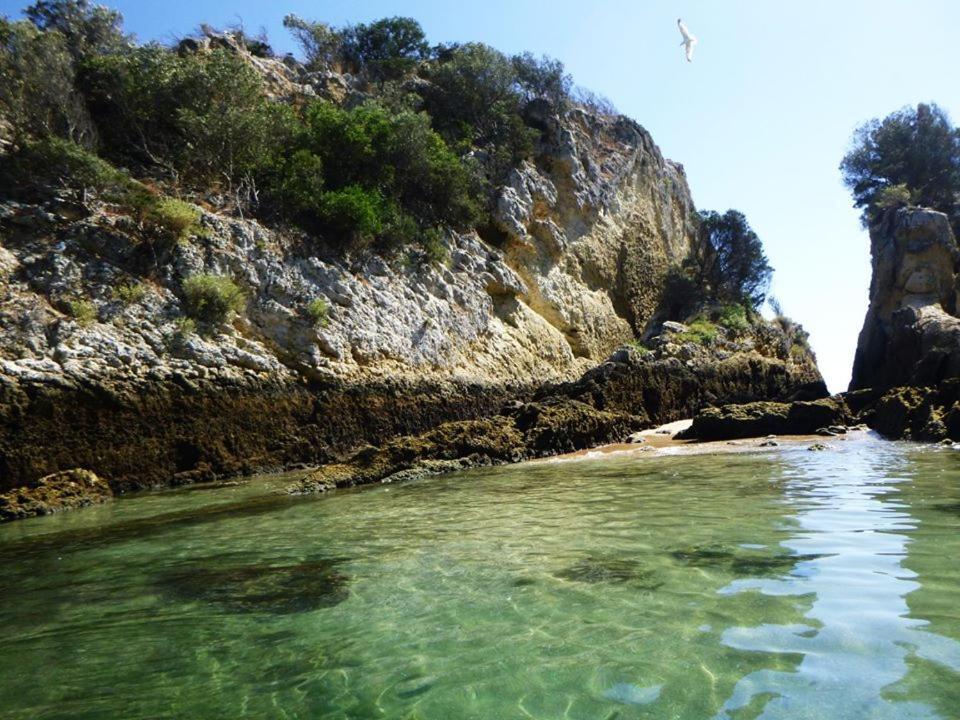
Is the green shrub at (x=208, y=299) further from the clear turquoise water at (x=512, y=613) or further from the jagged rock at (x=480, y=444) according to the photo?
the clear turquoise water at (x=512, y=613)

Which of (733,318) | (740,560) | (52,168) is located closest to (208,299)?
(52,168)

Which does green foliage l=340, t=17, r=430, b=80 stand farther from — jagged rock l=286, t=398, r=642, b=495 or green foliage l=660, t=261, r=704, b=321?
jagged rock l=286, t=398, r=642, b=495

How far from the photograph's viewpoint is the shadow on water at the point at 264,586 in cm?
445

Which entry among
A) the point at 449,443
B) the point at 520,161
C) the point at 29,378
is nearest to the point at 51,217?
the point at 29,378

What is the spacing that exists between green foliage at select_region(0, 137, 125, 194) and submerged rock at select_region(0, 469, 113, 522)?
729 cm

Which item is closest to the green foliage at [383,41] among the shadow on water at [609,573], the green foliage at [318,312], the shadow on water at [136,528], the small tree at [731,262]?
the small tree at [731,262]

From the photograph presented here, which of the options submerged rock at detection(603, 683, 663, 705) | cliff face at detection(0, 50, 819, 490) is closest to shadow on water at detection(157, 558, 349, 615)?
submerged rock at detection(603, 683, 663, 705)

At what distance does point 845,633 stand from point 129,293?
14198 millimetres

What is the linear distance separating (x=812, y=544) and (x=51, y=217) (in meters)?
15.5

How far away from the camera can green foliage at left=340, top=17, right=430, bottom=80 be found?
32812mm

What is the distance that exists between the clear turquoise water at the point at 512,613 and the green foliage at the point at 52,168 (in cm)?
995

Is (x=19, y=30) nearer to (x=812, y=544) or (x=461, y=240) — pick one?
(x=461, y=240)

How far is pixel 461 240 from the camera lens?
77.7 ft

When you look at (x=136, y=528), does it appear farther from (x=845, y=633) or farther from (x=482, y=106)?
(x=482, y=106)
